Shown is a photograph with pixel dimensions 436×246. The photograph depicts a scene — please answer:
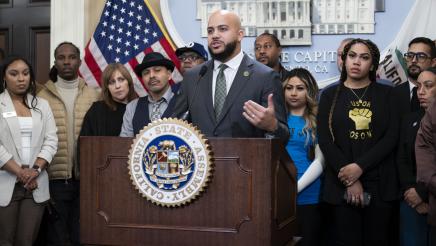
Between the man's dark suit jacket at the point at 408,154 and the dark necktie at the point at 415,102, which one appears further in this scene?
the dark necktie at the point at 415,102

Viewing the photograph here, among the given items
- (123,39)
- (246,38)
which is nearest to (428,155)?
(246,38)

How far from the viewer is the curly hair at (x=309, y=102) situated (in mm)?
3531

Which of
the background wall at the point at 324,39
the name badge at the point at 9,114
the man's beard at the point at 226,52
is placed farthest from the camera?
the background wall at the point at 324,39

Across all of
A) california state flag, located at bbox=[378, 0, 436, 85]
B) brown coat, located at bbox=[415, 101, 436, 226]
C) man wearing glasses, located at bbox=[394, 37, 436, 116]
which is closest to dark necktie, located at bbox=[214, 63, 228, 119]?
brown coat, located at bbox=[415, 101, 436, 226]

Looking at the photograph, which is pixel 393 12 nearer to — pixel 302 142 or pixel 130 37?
pixel 302 142

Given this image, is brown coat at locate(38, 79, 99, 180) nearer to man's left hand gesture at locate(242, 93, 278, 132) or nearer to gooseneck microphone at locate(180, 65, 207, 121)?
gooseneck microphone at locate(180, 65, 207, 121)

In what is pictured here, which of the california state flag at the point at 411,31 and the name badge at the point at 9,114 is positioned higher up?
the california state flag at the point at 411,31

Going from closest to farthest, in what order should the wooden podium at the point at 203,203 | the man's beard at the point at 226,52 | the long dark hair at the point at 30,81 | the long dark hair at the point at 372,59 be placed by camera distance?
the wooden podium at the point at 203,203 → the man's beard at the point at 226,52 → the long dark hair at the point at 372,59 → the long dark hair at the point at 30,81

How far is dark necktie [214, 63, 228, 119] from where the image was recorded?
2.33 m

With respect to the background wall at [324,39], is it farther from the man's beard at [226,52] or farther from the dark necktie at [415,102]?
the man's beard at [226,52]

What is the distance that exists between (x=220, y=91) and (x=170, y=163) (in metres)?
0.46

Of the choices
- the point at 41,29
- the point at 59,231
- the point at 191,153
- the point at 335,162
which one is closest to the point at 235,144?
the point at 191,153

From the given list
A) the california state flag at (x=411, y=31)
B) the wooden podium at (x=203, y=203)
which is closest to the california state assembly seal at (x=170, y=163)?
the wooden podium at (x=203, y=203)

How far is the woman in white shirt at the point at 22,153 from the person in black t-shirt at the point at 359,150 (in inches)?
69.7
